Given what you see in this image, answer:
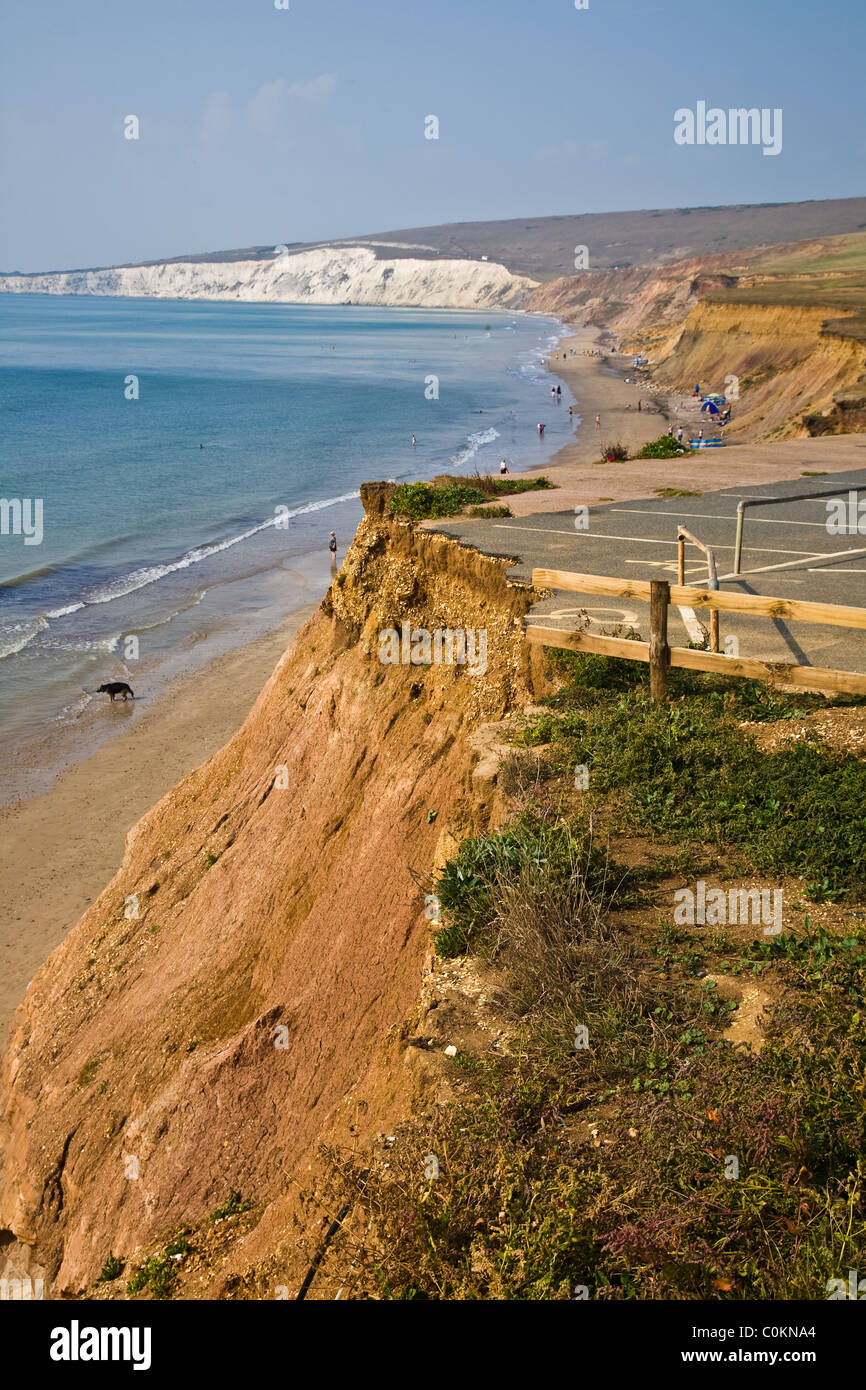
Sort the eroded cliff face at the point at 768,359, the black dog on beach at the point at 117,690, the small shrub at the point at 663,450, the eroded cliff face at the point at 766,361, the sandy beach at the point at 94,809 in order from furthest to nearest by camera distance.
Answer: the eroded cliff face at the point at 766,361
the eroded cliff face at the point at 768,359
the black dog on beach at the point at 117,690
the small shrub at the point at 663,450
the sandy beach at the point at 94,809

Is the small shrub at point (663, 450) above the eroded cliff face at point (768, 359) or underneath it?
underneath

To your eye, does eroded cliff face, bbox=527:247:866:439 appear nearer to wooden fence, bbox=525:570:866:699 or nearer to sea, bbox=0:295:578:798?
sea, bbox=0:295:578:798

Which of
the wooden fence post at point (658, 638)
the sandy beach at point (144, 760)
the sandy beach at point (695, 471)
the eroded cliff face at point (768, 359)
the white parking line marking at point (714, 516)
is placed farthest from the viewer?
the eroded cliff face at point (768, 359)

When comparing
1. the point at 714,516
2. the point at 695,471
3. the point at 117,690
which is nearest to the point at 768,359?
the point at 695,471

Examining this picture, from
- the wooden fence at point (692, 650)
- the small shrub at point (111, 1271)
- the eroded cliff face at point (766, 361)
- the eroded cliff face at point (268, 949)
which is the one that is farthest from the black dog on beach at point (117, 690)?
the eroded cliff face at point (766, 361)

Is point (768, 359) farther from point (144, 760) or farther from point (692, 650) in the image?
point (692, 650)

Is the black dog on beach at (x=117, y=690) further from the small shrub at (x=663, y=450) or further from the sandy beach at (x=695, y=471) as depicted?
the small shrub at (x=663, y=450)

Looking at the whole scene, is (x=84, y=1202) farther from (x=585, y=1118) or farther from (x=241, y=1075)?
(x=585, y=1118)
